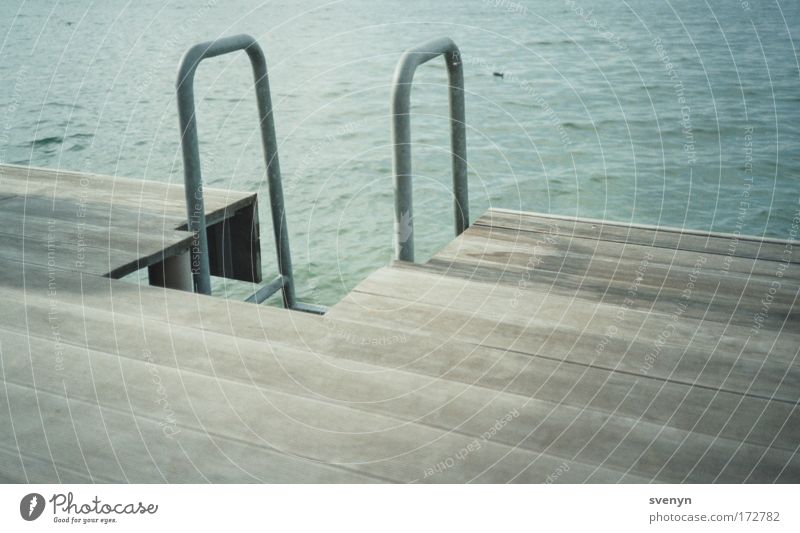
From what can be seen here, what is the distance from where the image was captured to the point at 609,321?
1.83 meters

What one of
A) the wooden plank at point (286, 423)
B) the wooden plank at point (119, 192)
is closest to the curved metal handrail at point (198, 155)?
the wooden plank at point (119, 192)

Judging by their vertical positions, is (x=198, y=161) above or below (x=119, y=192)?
above

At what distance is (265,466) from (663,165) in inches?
244

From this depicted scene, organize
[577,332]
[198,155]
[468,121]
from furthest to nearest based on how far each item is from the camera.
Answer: [468,121] < [198,155] < [577,332]

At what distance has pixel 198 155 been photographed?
252cm

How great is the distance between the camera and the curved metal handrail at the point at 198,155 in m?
2.39

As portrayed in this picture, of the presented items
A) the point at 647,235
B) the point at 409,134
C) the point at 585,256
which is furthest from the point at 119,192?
the point at 647,235

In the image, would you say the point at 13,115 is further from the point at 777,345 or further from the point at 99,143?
the point at 777,345

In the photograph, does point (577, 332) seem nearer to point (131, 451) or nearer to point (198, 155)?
point (131, 451)

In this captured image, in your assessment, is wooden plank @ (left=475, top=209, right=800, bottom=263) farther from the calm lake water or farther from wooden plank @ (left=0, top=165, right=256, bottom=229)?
the calm lake water

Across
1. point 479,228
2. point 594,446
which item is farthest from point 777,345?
point 479,228

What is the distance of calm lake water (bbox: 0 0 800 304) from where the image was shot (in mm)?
6258

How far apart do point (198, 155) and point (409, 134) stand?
0.62 m
